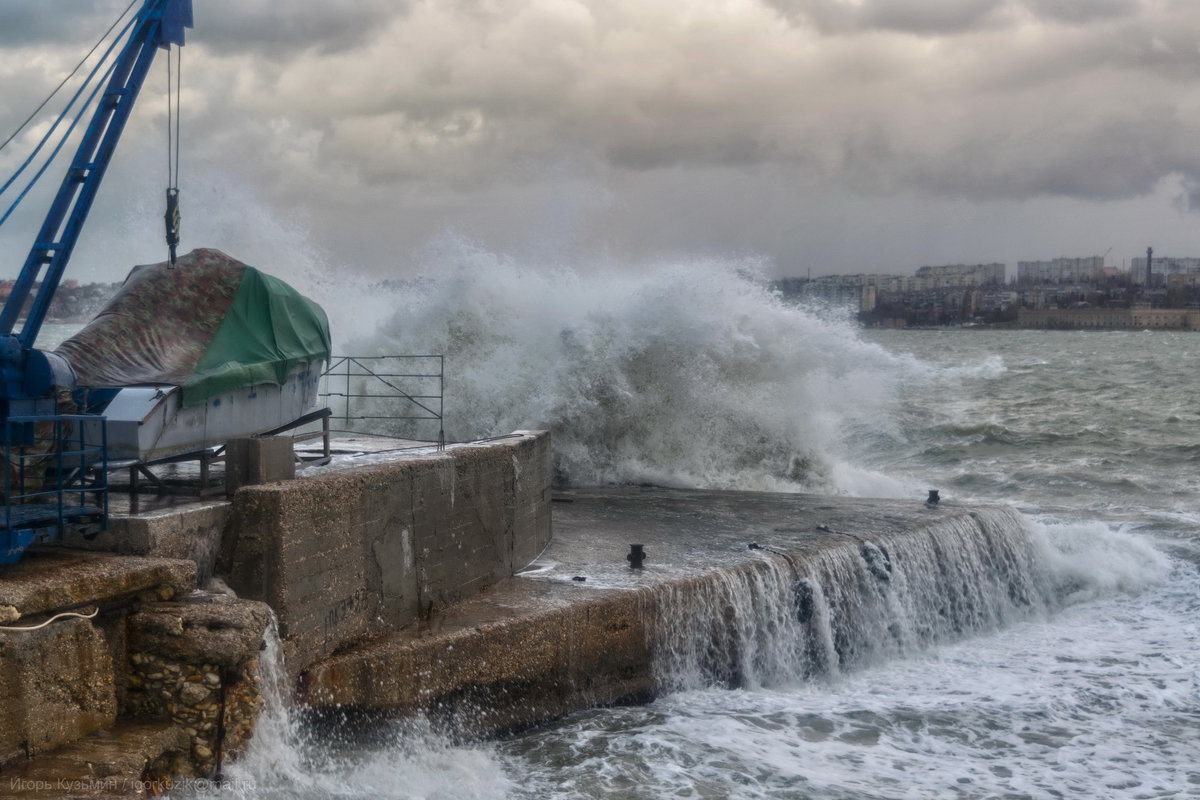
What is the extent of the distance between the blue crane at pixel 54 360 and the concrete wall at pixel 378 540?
98cm

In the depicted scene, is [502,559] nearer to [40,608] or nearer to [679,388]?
[40,608]

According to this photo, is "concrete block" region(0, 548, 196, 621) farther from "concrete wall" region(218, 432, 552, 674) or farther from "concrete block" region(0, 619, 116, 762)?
"concrete wall" region(218, 432, 552, 674)

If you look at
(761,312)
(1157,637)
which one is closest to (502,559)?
(1157,637)

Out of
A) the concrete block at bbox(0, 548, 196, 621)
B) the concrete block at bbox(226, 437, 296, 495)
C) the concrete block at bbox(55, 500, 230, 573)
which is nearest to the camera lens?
the concrete block at bbox(0, 548, 196, 621)

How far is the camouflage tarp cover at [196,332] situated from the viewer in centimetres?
832

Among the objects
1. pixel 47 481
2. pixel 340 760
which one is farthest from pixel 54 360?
pixel 340 760

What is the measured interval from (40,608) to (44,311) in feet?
10.8

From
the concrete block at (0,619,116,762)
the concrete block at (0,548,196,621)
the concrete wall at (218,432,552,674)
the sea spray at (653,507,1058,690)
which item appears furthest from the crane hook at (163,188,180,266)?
the sea spray at (653,507,1058,690)

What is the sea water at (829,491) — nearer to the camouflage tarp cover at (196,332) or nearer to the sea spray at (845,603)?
the sea spray at (845,603)

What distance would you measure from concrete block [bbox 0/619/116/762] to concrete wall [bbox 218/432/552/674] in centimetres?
116

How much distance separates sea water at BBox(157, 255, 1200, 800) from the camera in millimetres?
7723

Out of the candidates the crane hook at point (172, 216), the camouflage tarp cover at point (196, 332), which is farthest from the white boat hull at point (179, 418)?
the crane hook at point (172, 216)

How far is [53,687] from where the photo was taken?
580cm

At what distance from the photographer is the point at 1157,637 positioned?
1193 centimetres
